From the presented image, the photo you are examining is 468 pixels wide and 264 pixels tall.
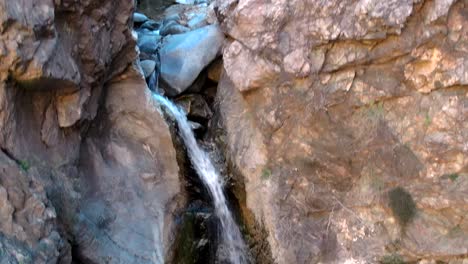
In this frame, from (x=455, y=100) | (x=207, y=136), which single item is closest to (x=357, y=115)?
(x=455, y=100)

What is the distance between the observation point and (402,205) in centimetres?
623

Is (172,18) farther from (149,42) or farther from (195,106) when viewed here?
(195,106)

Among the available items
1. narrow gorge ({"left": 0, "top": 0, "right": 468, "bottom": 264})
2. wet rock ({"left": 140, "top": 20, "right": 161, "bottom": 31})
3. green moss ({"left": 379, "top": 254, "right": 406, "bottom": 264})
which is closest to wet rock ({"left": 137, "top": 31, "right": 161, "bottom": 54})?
wet rock ({"left": 140, "top": 20, "right": 161, "bottom": 31})

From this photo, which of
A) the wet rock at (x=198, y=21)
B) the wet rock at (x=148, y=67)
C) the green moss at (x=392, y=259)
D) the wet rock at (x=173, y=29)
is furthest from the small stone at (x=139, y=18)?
the green moss at (x=392, y=259)

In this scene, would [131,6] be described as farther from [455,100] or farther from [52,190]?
[455,100]

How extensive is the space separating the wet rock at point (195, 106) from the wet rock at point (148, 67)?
533 millimetres

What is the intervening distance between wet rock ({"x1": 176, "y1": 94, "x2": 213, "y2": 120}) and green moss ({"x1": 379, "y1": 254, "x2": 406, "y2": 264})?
2.92 m

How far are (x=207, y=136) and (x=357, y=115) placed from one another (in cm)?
212

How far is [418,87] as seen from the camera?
19.6ft

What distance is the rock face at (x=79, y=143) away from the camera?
507 centimetres

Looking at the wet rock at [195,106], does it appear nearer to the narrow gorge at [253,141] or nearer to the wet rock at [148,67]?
the narrow gorge at [253,141]

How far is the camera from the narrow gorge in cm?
554

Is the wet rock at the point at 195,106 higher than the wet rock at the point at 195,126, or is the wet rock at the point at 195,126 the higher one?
the wet rock at the point at 195,106

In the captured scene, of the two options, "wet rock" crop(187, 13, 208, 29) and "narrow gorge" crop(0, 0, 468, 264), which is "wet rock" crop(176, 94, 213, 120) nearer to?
"narrow gorge" crop(0, 0, 468, 264)
